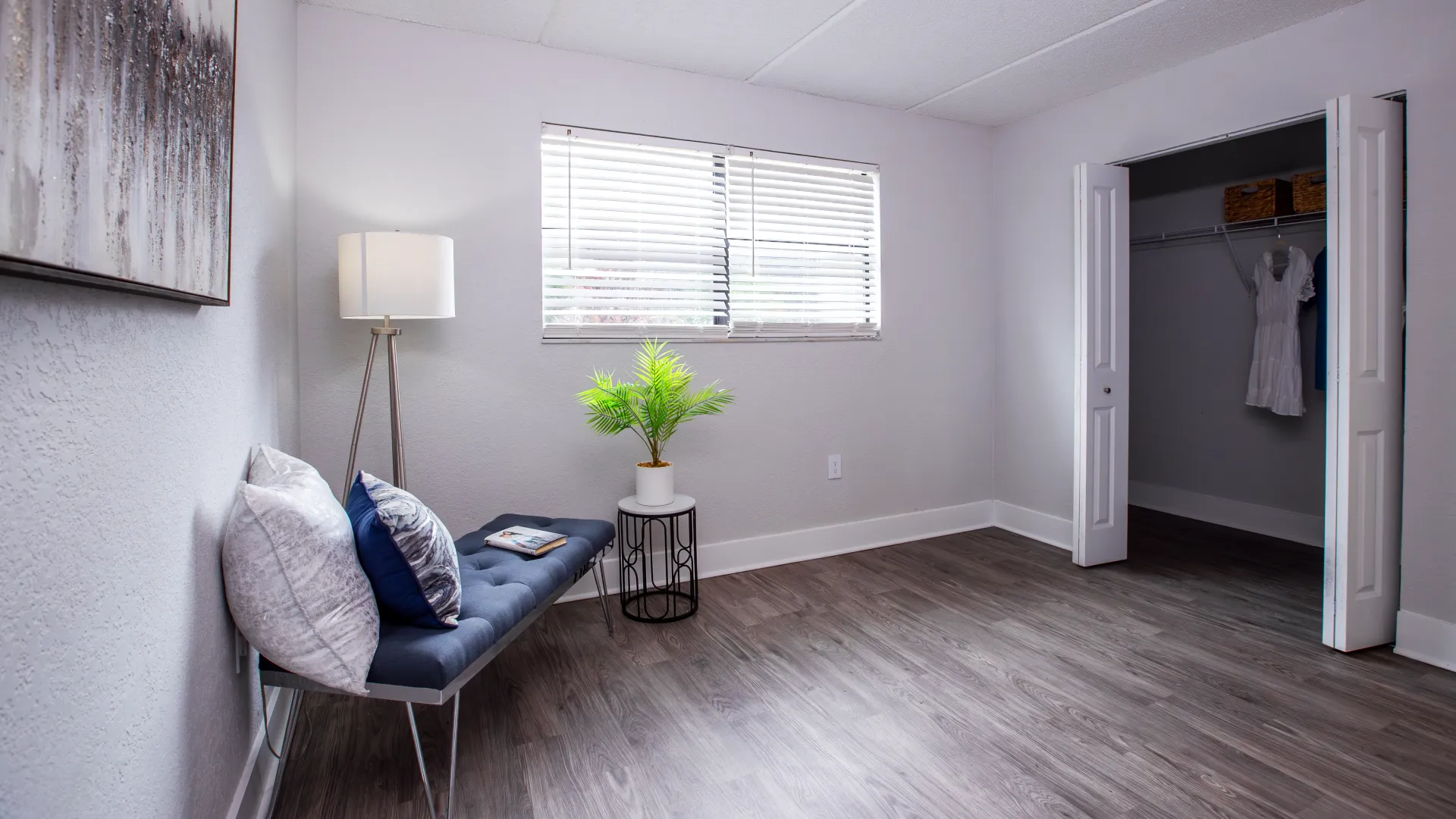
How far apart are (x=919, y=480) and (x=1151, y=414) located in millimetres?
1996

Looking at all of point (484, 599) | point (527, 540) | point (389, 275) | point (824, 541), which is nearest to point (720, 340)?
point (824, 541)

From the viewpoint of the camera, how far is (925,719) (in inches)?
83.1

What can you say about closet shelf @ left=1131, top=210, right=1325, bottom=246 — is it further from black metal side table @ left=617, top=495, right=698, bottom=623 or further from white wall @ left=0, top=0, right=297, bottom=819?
white wall @ left=0, top=0, right=297, bottom=819

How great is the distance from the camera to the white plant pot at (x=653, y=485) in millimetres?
2883

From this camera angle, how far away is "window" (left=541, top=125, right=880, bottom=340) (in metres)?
3.10

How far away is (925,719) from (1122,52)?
2.94 m

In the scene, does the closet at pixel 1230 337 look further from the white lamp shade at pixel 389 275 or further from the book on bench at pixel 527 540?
the white lamp shade at pixel 389 275

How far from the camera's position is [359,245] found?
231 centimetres

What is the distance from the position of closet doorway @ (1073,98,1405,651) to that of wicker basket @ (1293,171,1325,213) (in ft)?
0.03

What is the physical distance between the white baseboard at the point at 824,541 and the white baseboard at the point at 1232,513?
54.9 inches

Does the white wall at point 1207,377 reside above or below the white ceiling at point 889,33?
below

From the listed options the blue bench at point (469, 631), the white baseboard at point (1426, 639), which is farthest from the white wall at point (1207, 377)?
the blue bench at point (469, 631)

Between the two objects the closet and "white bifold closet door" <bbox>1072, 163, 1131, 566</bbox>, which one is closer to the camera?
"white bifold closet door" <bbox>1072, 163, 1131, 566</bbox>

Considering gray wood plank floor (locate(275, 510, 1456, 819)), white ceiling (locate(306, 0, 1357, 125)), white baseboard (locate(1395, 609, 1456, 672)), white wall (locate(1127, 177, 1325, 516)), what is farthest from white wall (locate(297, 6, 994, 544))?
white baseboard (locate(1395, 609, 1456, 672))
